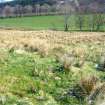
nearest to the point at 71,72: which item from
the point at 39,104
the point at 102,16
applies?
the point at 39,104

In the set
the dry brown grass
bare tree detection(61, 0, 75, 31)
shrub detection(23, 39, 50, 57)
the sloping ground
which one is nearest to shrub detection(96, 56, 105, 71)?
the dry brown grass

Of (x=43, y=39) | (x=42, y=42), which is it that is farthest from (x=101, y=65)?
(x=43, y=39)

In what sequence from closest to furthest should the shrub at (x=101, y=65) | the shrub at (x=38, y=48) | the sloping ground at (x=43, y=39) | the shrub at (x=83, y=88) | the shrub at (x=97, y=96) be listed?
the shrub at (x=97, y=96) → the shrub at (x=83, y=88) → the shrub at (x=101, y=65) → the shrub at (x=38, y=48) → the sloping ground at (x=43, y=39)

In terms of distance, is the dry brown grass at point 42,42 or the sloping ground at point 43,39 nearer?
the dry brown grass at point 42,42

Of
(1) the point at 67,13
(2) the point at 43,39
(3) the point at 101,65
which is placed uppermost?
(3) the point at 101,65

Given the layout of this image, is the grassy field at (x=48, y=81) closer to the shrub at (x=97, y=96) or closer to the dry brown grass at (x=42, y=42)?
the shrub at (x=97, y=96)

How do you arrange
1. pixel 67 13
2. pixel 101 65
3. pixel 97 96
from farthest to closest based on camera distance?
pixel 67 13, pixel 101 65, pixel 97 96

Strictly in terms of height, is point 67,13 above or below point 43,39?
below

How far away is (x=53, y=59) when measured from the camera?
12.0 metres

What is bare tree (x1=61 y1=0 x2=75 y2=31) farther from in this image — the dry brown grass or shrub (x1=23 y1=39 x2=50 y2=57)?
shrub (x1=23 y1=39 x2=50 y2=57)

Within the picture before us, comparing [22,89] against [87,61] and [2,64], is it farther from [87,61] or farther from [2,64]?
[87,61]

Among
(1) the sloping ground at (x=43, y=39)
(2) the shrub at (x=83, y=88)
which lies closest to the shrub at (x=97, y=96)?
Answer: (2) the shrub at (x=83, y=88)

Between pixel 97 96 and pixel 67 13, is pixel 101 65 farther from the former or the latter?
pixel 67 13

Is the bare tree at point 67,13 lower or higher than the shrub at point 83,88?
lower
